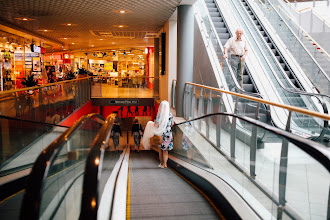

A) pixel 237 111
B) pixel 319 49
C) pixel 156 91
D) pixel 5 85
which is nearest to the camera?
pixel 237 111

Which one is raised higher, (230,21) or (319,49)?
(230,21)

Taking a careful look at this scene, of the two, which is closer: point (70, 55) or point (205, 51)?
point (205, 51)

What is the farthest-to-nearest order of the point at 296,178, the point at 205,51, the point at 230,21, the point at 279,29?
the point at 230,21
the point at 279,29
the point at 205,51
the point at 296,178

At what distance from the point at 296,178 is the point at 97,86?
53.5ft

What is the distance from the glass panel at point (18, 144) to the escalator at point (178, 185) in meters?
1.37

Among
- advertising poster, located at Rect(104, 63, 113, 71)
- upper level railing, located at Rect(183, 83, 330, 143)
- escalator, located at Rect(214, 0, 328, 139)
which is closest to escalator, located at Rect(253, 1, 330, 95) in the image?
escalator, located at Rect(214, 0, 328, 139)

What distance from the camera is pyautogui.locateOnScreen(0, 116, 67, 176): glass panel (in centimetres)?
495

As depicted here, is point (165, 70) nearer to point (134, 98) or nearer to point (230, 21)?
point (230, 21)

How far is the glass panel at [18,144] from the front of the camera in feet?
16.3

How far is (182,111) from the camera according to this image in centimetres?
1026

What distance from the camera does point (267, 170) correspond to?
10.1 ft

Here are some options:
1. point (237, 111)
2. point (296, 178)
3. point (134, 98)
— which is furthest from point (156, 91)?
point (296, 178)

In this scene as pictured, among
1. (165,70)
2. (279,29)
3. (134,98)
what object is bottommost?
(134,98)

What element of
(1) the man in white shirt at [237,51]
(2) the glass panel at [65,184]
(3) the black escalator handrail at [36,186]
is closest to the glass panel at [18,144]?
(2) the glass panel at [65,184]
